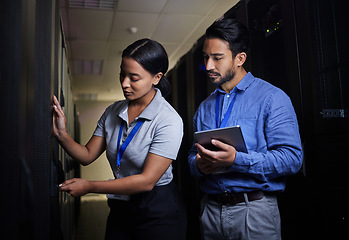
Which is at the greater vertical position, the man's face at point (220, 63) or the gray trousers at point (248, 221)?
the man's face at point (220, 63)

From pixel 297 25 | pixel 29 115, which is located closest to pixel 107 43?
pixel 297 25

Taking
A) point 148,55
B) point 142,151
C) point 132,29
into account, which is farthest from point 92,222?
point 148,55

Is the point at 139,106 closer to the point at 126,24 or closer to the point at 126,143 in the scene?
the point at 126,143

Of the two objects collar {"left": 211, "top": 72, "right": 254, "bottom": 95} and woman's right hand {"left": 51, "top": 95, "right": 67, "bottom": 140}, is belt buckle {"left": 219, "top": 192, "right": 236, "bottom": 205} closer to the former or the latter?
collar {"left": 211, "top": 72, "right": 254, "bottom": 95}

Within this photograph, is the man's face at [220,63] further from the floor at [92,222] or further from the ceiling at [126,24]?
the floor at [92,222]

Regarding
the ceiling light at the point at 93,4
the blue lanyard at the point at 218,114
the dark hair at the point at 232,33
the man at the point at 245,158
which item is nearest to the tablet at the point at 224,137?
the man at the point at 245,158

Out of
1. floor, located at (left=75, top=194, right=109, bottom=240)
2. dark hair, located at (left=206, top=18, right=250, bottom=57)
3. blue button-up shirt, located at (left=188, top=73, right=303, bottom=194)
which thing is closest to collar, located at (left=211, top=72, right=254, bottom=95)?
blue button-up shirt, located at (left=188, top=73, right=303, bottom=194)

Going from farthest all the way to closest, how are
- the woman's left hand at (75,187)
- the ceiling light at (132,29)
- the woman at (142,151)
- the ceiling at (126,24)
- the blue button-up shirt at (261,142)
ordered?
1. the ceiling light at (132,29)
2. the ceiling at (126,24)
3. the blue button-up shirt at (261,142)
4. the woman at (142,151)
5. the woman's left hand at (75,187)

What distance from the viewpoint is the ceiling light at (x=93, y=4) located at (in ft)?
13.6

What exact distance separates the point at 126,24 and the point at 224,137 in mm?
3968

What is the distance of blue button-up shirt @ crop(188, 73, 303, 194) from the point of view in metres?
1.31

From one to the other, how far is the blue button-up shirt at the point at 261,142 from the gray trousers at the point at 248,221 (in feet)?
0.22

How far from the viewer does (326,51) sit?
144cm

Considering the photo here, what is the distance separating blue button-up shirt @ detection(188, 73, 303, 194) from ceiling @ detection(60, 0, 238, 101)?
10.1ft
